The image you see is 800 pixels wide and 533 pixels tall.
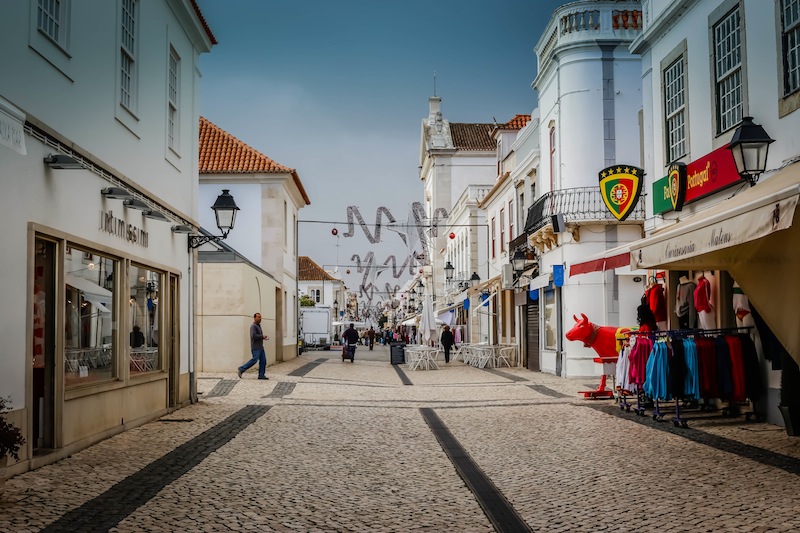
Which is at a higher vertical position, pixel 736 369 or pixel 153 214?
pixel 153 214

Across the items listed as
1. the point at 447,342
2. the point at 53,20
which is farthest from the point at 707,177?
the point at 447,342

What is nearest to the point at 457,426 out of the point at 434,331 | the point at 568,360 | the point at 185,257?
the point at 185,257

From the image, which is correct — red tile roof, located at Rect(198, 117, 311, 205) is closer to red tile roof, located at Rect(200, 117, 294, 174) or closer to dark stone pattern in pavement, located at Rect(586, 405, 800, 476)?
Result: red tile roof, located at Rect(200, 117, 294, 174)

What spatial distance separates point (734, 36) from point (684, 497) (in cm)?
843

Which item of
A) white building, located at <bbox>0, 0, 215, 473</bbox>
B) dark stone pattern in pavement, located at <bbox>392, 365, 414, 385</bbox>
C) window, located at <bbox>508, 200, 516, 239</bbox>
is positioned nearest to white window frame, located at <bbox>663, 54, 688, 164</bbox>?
white building, located at <bbox>0, 0, 215, 473</bbox>

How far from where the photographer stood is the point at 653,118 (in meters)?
16.7

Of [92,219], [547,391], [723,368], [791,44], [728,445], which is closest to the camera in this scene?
[728,445]

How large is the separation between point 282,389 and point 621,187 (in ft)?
28.8

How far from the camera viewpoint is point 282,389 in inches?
792

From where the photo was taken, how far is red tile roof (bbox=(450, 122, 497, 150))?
6366cm

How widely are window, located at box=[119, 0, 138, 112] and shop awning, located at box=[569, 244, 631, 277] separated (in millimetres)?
7469

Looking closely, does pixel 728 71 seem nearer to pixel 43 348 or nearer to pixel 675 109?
pixel 675 109

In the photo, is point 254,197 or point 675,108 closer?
point 675,108

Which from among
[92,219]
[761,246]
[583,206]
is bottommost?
[761,246]
